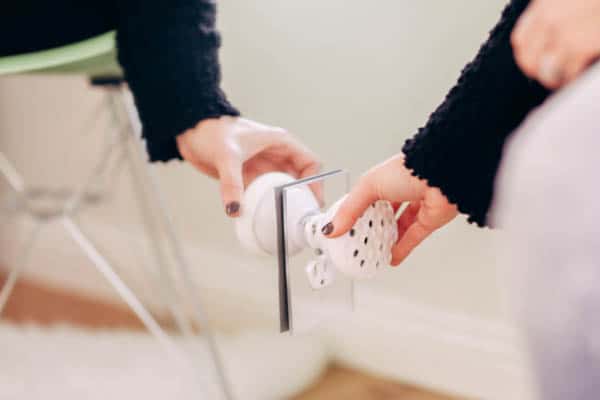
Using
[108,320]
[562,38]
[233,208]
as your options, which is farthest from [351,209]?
[108,320]

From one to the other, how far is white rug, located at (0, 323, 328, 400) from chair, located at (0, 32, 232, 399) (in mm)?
36

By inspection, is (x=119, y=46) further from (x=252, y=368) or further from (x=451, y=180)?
(x=252, y=368)

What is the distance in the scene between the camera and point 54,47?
2.72ft

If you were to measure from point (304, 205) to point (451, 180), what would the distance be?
14 centimetres

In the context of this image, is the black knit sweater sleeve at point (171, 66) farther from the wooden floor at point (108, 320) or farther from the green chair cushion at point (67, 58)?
the wooden floor at point (108, 320)

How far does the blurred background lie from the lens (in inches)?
40.2

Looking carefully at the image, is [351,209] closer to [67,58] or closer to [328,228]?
[328,228]

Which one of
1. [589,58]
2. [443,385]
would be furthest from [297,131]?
[589,58]

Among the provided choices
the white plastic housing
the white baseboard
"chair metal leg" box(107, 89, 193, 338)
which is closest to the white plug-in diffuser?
the white plastic housing

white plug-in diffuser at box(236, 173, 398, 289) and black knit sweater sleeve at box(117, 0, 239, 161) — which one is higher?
black knit sweater sleeve at box(117, 0, 239, 161)

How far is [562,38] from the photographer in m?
0.35

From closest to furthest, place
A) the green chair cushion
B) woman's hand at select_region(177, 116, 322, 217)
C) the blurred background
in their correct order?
1. woman's hand at select_region(177, 116, 322, 217)
2. the green chair cushion
3. the blurred background

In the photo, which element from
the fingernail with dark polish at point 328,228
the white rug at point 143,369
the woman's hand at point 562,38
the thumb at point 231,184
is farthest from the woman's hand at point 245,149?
the white rug at point 143,369

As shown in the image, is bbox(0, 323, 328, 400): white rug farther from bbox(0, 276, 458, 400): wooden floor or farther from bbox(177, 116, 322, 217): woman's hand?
bbox(177, 116, 322, 217): woman's hand
